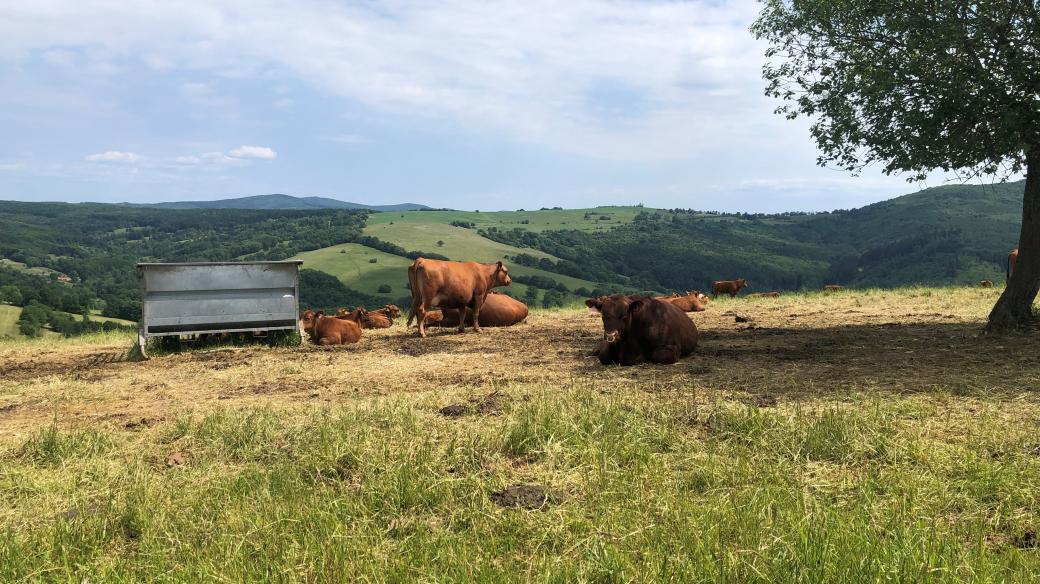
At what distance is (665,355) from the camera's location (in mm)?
10312

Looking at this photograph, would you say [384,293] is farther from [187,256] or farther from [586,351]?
[586,351]

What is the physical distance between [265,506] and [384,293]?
3484 inches

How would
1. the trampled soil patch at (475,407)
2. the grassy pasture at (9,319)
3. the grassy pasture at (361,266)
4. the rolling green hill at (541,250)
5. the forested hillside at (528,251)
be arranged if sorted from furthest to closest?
the rolling green hill at (541,250), the forested hillside at (528,251), the grassy pasture at (361,266), the grassy pasture at (9,319), the trampled soil patch at (475,407)

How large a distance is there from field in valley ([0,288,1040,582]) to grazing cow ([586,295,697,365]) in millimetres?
868

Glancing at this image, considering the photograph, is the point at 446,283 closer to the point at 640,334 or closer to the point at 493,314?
the point at 493,314

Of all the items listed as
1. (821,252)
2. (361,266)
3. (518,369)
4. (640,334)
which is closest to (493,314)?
(640,334)

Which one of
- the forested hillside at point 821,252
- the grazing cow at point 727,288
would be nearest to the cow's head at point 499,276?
the grazing cow at point 727,288

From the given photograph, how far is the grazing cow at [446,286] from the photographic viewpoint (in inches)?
598

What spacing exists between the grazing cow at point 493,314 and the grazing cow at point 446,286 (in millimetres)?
855

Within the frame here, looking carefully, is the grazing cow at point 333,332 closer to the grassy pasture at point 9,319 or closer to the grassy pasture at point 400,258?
the grassy pasture at point 9,319

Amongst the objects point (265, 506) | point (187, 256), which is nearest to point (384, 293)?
point (187, 256)

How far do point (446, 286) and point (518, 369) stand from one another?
19.5 feet

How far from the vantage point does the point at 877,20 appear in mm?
12344

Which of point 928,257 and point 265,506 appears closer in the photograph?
point 265,506
